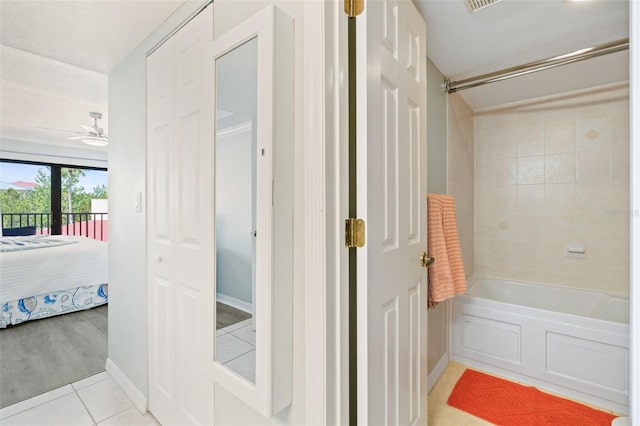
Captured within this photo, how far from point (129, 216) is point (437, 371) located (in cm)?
241

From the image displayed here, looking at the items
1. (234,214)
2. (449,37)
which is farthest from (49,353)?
(449,37)

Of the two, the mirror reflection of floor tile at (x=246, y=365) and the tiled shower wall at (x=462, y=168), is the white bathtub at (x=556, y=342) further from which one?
the mirror reflection of floor tile at (x=246, y=365)

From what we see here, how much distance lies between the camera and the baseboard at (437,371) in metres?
2.03

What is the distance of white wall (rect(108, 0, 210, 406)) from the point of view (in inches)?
71.0

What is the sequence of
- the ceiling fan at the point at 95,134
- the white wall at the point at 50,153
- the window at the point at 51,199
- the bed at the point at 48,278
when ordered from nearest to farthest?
the bed at the point at 48,278
the ceiling fan at the point at 95,134
the white wall at the point at 50,153
the window at the point at 51,199

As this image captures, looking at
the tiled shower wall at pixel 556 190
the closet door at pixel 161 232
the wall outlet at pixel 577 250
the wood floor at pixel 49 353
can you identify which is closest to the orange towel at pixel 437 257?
the closet door at pixel 161 232

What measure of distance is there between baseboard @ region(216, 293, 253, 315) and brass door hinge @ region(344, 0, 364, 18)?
106cm

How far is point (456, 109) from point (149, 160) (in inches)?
94.4

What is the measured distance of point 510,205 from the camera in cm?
295

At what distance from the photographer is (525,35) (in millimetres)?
1785

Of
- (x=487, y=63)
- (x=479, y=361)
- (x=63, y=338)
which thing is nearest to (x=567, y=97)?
(x=487, y=63)

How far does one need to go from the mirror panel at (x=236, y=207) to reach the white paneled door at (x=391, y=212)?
377mm

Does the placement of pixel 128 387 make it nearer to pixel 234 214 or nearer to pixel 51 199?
pixel 234 214

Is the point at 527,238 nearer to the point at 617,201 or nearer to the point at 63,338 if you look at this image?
the point at 617,201
